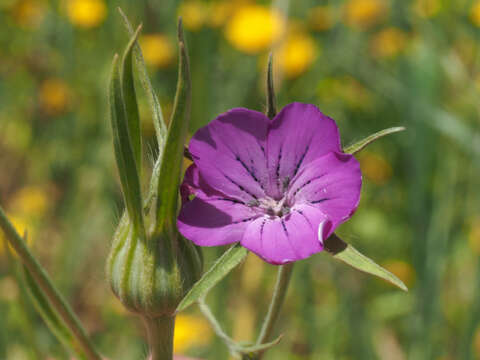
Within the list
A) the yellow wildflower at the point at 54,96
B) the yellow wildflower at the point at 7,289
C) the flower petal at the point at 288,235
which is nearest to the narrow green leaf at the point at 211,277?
the flower petal at the point at 288,235

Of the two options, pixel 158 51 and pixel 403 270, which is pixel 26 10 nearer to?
pixel 158 51

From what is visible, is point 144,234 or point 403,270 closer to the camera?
point 144,234

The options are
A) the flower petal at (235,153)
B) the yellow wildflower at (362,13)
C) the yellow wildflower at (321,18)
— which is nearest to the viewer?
the flower petal at (235,153)

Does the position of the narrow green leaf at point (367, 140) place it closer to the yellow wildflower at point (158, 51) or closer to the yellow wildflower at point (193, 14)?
the yellow wildflower at point (193, 14)

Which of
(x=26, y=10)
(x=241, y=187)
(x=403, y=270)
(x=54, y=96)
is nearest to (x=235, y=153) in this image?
(x=241, y=187)

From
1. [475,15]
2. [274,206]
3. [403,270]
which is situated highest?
[274,206]

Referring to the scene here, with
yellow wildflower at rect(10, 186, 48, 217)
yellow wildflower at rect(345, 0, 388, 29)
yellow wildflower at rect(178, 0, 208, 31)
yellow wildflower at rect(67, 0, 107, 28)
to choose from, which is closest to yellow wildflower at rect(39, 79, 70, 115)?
yellow wildflower at rect(67, 0, 107, 28)
